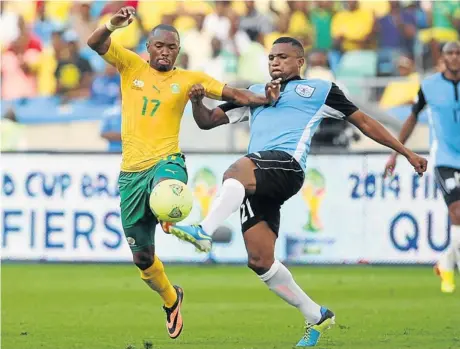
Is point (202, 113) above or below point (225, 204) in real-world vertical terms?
above

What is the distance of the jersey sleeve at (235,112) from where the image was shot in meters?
9.53

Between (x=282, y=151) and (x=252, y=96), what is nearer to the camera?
(x=282, y=151)

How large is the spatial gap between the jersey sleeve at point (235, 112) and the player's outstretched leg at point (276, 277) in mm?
928

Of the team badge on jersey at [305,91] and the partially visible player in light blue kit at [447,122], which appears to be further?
the partially visible player in light blue kit at [447,122]

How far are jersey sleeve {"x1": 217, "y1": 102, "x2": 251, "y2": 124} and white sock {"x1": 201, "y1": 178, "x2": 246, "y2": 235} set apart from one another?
3.45 ft

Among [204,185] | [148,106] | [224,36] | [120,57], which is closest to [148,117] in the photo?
[148,106]

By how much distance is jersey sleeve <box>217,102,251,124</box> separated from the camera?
953 cm

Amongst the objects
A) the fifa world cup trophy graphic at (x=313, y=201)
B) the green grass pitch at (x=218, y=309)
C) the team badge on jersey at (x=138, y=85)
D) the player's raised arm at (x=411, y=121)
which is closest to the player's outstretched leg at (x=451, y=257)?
the green grass pitch at (x=218, y=309)

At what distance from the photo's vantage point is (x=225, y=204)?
8.40 metres

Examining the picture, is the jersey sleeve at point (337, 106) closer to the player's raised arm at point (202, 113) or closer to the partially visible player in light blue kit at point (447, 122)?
the player's raised arm at point (202, 113)

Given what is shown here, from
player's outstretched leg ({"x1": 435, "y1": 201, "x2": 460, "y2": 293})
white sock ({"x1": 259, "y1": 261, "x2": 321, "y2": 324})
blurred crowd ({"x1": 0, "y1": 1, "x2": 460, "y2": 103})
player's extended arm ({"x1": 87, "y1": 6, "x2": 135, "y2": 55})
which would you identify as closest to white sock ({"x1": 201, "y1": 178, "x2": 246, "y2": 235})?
white sock ({"x1": 259, "y1": 261, "x2": 321, "y2": 324})

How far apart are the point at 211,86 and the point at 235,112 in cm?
44

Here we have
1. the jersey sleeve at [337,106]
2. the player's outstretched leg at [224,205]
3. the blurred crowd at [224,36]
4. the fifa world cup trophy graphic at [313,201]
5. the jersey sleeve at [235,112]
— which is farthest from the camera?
the blurred crowd at [224,36]

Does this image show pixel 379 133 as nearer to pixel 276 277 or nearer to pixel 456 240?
pixel 276 277
